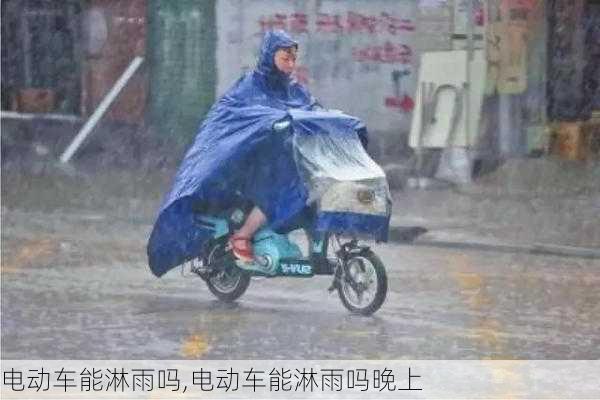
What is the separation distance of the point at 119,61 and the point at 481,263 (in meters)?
5.24

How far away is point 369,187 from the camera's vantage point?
319 inches

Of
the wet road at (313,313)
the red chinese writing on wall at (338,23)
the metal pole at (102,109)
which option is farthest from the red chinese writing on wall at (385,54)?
the wet road at (313,313)

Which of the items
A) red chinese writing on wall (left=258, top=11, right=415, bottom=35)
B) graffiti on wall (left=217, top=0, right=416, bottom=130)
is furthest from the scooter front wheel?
red chinese writing on wall (left=258, top=11, right=415, bottom=35)

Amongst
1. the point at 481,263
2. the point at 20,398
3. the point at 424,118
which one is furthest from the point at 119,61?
the point at 20,398

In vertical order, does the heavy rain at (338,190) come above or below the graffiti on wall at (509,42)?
below

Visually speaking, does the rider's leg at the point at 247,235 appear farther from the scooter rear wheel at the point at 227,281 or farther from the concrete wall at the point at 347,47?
the concrete wall at the point at 347,47

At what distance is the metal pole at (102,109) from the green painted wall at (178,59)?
0.15 m

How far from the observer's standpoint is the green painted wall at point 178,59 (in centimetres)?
1259

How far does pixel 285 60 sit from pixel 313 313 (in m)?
1.32

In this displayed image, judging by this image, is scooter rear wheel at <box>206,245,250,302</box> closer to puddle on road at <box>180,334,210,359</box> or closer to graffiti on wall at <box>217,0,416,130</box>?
puddle on road at <box>180,334,210,359</box>

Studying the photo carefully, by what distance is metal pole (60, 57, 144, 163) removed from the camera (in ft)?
44.0

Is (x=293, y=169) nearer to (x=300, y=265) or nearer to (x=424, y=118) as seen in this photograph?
(x=300, y=265)

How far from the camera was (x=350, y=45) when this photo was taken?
40.4 ft

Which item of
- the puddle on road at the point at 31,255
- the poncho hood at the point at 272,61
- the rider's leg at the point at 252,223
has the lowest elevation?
the puddle on road at the point at 31,255
